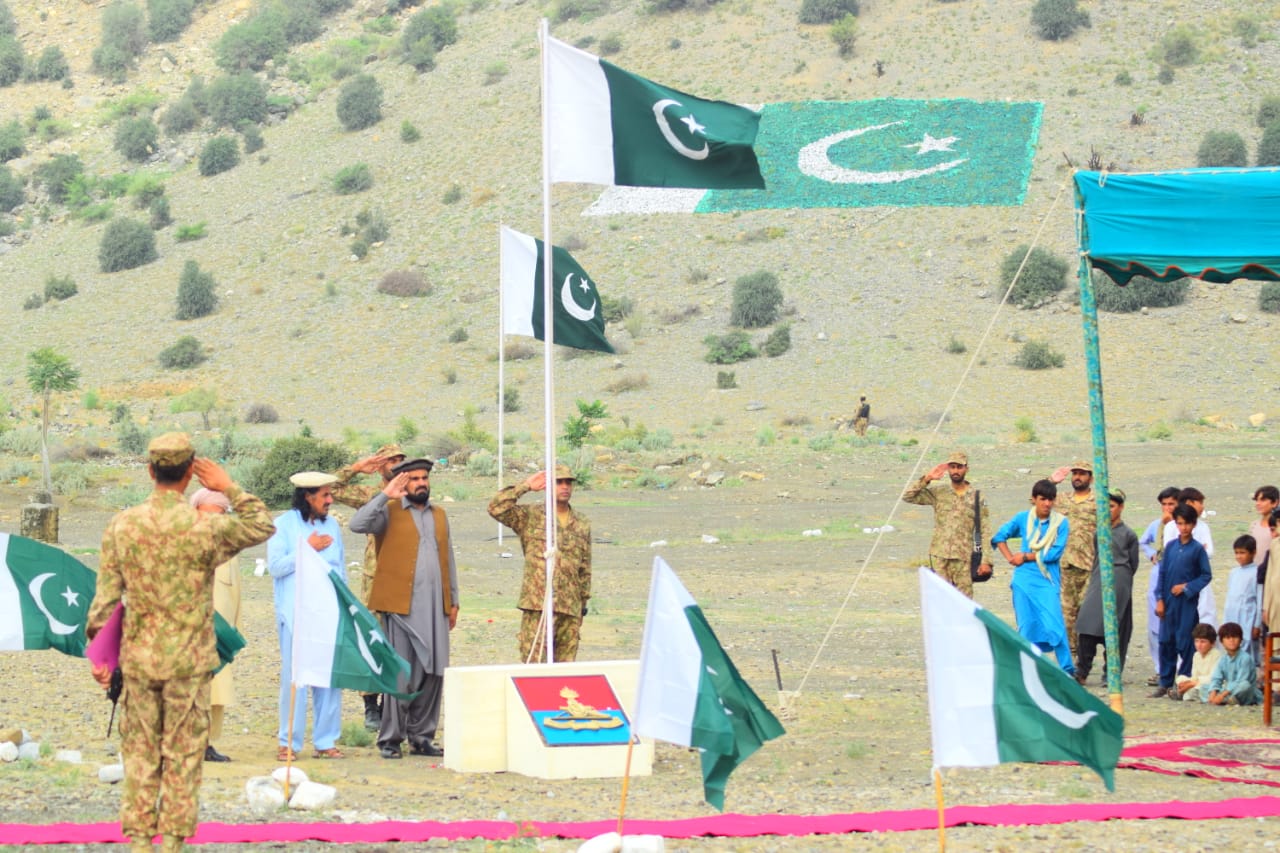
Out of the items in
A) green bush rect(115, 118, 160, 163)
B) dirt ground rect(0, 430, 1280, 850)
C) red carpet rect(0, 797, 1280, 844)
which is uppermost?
green bush rect(115, 118, 160, 163)

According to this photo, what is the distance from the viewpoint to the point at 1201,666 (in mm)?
12125

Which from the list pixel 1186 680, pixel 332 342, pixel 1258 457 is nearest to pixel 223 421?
pixel 332 342

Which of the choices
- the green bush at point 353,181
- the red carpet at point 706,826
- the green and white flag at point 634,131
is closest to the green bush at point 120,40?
the green bush at point 353,181

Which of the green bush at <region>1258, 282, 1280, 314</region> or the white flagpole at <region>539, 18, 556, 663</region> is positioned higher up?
the green bush at <region>1258, 282, 1280, 314</region>


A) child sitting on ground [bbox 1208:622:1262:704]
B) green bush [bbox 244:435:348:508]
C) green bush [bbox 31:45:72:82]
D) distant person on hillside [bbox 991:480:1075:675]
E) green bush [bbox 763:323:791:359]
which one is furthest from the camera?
green bush [bbox 31:45:72:82]

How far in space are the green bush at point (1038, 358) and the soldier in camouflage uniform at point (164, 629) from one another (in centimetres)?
3915

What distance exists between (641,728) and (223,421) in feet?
129

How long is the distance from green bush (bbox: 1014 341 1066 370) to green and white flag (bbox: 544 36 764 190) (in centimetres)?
3460

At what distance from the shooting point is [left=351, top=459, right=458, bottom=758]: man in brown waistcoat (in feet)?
32.0

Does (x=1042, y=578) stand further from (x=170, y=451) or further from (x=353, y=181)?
(x=353, y=181)

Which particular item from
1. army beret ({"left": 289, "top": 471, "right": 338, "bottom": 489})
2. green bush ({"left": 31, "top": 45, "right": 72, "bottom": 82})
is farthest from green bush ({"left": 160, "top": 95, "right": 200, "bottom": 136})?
army beret ({"left": 289, "top": 471, "right": 338, "bottom": 489})

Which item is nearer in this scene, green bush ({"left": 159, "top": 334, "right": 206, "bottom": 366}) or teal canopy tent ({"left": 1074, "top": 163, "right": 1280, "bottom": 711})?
teal canopy tent ({"left": 1074, "top": 163, "right": 1280, "bottom": 711})

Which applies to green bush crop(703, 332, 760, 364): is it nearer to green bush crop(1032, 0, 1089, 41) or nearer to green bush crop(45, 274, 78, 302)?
green bush crop(1032, 0, 1089, 41)

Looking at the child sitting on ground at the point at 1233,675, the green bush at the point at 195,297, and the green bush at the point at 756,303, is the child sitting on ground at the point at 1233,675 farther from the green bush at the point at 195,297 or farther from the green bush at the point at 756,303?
the green bush at the point at 195,297
